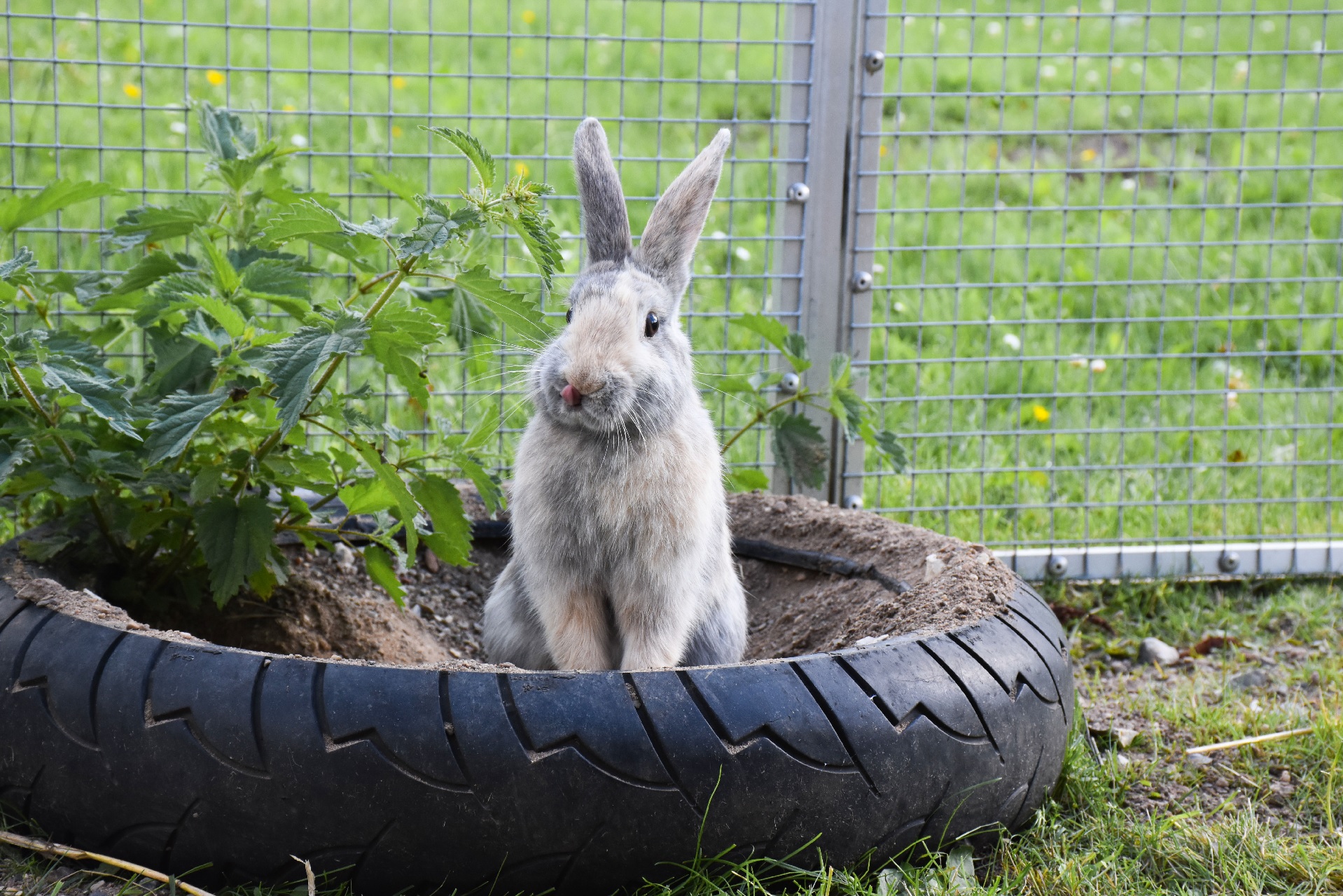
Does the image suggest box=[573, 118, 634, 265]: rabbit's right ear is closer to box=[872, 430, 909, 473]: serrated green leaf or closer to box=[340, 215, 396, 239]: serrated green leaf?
box=[340, 215, 396, 239]: serrated green leaf

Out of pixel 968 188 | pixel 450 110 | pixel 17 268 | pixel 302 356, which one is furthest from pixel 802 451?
pixel 450 110

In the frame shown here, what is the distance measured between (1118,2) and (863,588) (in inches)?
205

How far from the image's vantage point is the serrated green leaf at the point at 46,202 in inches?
93.4

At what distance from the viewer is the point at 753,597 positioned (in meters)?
3.24

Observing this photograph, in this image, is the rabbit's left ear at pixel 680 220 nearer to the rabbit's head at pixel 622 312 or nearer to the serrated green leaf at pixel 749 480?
the rabbit's head at pixel 622 312

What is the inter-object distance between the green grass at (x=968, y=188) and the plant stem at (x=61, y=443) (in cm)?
84

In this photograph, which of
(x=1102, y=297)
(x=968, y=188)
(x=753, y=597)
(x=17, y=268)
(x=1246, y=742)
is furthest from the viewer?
(x=968, y=188)

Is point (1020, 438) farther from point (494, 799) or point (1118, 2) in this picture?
point (1118, 2)

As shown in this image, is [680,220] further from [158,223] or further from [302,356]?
[158,223]

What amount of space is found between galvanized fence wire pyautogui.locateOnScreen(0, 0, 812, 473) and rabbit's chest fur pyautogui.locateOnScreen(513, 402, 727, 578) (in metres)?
0.43

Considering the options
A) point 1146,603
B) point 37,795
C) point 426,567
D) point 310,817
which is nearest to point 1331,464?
point 1146,603

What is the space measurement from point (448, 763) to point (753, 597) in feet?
4.87

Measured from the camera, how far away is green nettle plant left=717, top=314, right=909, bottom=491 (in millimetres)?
3172

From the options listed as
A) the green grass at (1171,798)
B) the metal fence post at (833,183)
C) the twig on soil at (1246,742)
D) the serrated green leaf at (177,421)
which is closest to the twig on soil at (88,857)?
the green grass at (1171,798)
